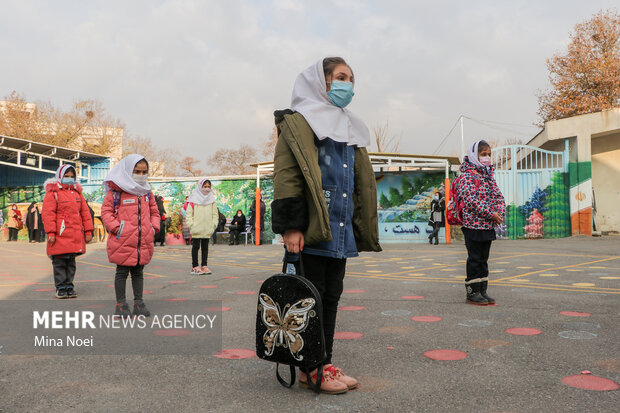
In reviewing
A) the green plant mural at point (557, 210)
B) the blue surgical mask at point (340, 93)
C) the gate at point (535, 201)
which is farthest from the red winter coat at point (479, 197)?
the green plant mural at point (557, 210)

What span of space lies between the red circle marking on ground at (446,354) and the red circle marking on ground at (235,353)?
1.13m

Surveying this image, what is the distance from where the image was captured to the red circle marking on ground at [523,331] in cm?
360

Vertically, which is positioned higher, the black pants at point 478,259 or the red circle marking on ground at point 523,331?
the black pants at point 478,259

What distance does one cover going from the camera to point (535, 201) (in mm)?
18172

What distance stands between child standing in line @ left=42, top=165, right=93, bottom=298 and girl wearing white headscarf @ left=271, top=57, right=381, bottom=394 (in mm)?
4252

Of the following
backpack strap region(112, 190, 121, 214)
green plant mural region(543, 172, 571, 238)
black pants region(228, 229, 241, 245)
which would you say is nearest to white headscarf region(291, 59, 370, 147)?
backpack strap region(112, 190, 121, 214)

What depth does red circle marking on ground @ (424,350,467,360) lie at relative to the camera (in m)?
3.03

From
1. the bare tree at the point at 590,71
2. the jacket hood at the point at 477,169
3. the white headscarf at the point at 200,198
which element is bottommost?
the white headscarf at the point at 200,198

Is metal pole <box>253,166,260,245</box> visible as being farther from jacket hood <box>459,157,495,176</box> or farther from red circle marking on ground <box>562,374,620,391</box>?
red circle marking on ground <box>562,374,620,391</box>

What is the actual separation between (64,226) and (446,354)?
4.72 metres

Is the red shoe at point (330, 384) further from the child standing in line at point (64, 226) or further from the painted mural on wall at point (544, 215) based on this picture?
the painted mural on wall at point (544, 215)

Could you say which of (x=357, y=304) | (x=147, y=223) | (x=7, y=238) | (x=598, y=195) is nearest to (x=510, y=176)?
(x=598, y=195)

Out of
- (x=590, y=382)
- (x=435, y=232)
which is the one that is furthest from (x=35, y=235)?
→ (x=590, y=382)

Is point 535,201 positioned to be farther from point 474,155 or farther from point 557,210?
point 474,155
